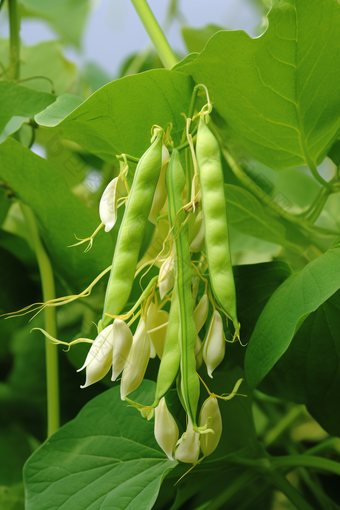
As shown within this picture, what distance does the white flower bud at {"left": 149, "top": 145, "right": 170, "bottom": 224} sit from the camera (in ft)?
0.85

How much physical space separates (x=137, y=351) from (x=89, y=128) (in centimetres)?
16

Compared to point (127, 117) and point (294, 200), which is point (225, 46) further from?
point (294, 200)

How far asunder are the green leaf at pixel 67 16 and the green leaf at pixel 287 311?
0.71 metres

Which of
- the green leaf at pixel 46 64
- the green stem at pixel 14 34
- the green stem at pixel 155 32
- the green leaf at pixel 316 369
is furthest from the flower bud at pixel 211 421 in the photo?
the green leaf at pixel 46 64

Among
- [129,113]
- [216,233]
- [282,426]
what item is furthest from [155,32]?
[282,426]

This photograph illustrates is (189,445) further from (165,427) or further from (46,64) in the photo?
(46,64)

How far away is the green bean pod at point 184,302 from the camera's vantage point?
0.74ft

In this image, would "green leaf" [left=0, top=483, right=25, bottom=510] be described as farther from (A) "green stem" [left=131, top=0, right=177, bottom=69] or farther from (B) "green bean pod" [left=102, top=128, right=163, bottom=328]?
(A) "green stem" [left=131, top=0, right=177, bottom=69]

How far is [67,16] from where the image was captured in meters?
0.80

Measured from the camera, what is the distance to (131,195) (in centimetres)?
24

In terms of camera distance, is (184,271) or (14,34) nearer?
(184,271)

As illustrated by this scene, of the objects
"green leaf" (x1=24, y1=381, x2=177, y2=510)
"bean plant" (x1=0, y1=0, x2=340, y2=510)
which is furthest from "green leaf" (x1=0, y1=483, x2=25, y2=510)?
"green leaf" (x1=24, y1=381, x2=177, y2=510)

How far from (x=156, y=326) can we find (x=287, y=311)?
0.09 m

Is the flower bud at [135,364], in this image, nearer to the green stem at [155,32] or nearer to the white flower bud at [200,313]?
the white flower bud at [200,313]
